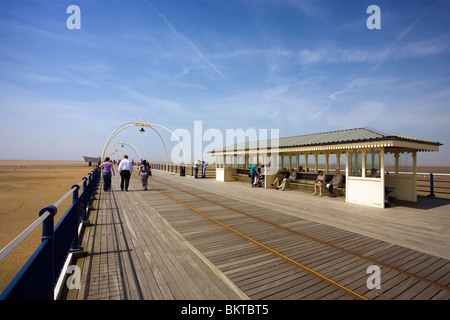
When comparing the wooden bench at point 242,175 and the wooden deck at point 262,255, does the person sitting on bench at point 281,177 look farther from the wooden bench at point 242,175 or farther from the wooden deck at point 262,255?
the wooden deck at point 262,255

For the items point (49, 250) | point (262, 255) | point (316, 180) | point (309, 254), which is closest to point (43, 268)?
point (49, 250)

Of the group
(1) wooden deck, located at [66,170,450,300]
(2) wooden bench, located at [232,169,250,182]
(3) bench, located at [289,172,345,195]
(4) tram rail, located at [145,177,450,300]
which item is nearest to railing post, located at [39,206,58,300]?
(1) wooden deck, located at [66,170,450,300]

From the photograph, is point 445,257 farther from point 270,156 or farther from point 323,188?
point 270,156

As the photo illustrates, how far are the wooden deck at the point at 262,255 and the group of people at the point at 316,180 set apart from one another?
333 cm

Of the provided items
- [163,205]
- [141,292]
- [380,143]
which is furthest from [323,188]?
[141,292]

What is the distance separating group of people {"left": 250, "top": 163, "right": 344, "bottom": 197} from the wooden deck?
3.33 metres

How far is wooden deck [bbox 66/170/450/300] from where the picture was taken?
2977 mm

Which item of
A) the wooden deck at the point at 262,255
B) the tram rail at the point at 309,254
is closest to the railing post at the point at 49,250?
the wooden deck at the point at 262,255

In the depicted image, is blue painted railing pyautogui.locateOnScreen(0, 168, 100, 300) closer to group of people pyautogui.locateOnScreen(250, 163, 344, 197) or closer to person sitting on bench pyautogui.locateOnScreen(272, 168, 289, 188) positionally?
group of people pyautogui.locateOnScreen(250, 163, 344, 197)

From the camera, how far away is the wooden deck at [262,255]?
2.98 m

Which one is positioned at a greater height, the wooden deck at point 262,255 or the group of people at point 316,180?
the group of people at point 316,180

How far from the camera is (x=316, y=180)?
37.5ft

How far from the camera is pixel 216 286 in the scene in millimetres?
3057
